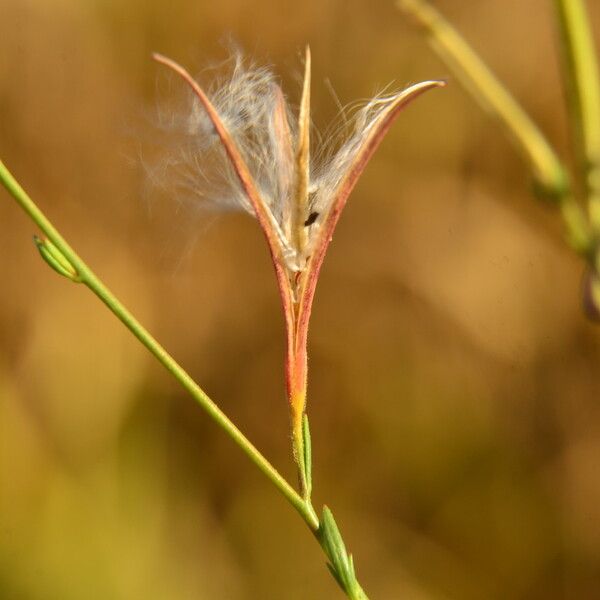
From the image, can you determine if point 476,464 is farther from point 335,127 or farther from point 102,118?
point 335,127

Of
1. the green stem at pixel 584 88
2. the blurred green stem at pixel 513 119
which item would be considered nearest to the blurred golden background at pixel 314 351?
the blurred green stem at pixel 513 119

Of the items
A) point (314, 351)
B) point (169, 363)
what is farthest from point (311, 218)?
point (314, 351)

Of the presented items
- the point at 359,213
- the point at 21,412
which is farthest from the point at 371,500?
the point at 21,412

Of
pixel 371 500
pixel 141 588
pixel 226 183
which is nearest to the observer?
pixel 226 183

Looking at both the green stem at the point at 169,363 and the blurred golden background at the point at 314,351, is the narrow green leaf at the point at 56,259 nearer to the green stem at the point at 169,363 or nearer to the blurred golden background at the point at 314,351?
the green stem at the point at 169,363

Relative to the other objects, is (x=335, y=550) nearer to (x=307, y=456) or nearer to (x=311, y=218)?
(x=307, y=456)
